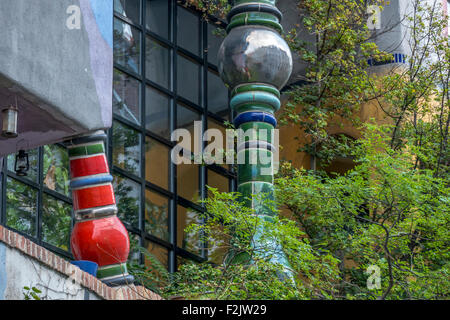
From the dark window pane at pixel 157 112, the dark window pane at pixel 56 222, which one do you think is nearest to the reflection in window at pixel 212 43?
the dark window pane at pixel 157 112

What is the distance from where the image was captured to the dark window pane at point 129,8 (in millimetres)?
15562

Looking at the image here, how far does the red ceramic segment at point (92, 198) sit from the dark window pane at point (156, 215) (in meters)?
4.41

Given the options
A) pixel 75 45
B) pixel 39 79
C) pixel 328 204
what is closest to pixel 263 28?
pixel 328 204

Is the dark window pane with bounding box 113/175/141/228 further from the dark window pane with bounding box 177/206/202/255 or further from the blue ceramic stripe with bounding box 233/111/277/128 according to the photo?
the blue ceramic stripe with bounding box 233/111/277/128

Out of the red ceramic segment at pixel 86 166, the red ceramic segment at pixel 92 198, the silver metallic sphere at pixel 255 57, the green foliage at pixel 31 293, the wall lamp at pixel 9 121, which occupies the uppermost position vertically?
the silver metallic sphere at pixel 255 57

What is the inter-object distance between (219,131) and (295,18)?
2.72m

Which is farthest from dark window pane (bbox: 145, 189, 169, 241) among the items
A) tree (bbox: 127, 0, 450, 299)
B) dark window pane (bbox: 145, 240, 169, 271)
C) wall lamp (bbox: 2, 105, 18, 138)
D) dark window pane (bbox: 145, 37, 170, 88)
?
wall lamp (bbox: 2, 105, 18, 138)

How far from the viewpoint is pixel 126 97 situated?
15492mm

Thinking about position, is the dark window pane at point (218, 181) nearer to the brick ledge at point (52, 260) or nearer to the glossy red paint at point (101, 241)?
the glossy red paint at point (101, 241)

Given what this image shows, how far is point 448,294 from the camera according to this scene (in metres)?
9.33

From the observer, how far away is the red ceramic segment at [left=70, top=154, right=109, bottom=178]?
432 inches

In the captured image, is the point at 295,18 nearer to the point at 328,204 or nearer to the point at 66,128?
the point at 328,204

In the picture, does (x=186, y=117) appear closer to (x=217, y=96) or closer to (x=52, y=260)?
(x=217, y=96)

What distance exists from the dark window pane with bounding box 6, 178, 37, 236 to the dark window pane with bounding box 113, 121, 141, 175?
221 centimetres
